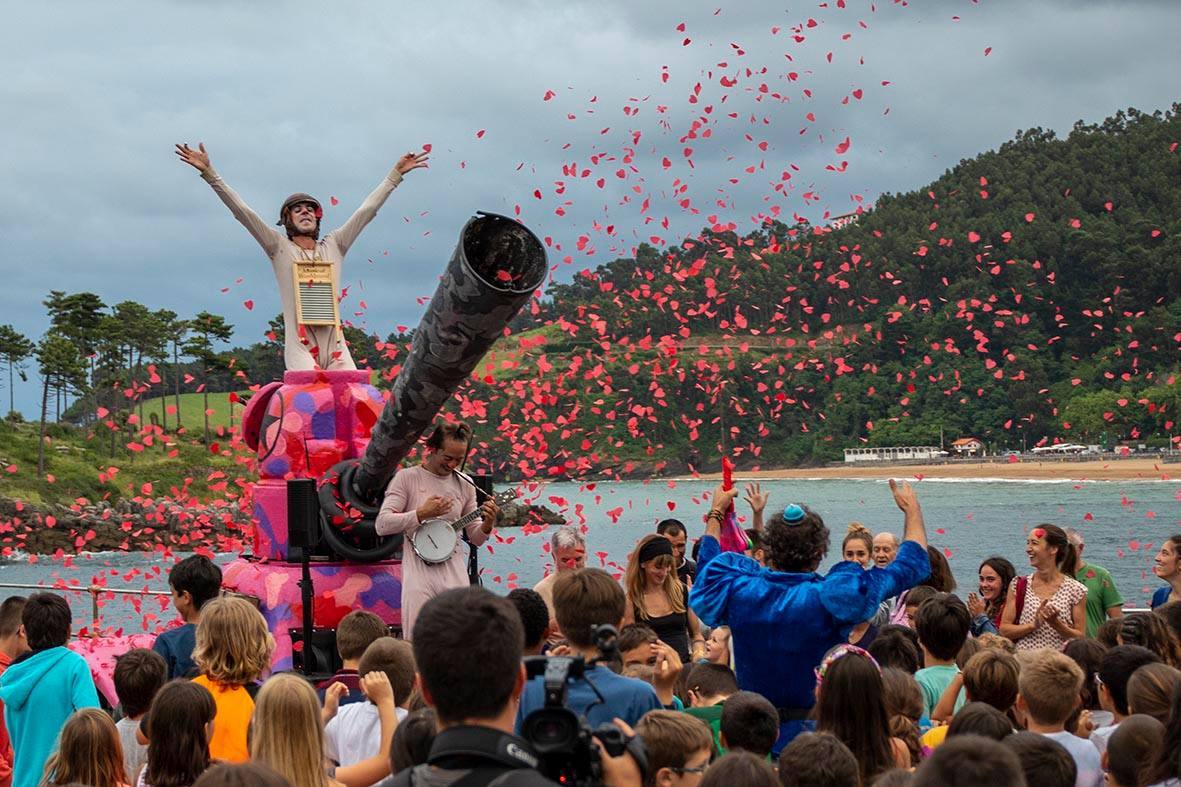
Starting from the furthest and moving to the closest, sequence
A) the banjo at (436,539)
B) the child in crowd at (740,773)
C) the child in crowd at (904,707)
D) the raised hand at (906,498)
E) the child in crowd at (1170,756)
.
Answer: the banjo at (436,539), the raised hand at (906,498), the child in crowd at (904,707), the child in crowd at (1170,756), the child in crowd at (740,773)

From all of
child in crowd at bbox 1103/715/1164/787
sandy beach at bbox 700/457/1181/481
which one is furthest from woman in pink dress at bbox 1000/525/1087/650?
sandy beach at bbox 700/457/1181/481

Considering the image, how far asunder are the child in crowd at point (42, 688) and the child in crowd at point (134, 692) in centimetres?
48

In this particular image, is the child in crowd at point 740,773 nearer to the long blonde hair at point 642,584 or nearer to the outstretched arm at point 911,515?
the outstretched arm at point 911,515

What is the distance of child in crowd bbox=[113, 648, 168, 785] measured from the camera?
5965 millimetres

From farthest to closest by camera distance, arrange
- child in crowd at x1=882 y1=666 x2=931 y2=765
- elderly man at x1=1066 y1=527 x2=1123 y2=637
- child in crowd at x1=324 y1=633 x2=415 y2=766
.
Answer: elderly man at x1=1066 y1=527 x2=1123 y2=637
child in crowd at x1=324 y1=633 x2=415 y2=766
child in crowd at x1=882 y1=666 x2=931 y2=765

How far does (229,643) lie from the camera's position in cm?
573

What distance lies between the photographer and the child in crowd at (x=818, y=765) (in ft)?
14.2

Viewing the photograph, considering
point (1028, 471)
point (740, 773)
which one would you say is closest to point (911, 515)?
point (740, 773)

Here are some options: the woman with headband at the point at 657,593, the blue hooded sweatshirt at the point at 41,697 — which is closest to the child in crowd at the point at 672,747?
the blue hooded sweatshirt at the point at 41,697

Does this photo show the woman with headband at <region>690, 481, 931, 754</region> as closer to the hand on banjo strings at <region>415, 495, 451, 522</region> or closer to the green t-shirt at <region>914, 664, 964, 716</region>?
the green t-shirt at <region>914, 664, 964, 716</region>

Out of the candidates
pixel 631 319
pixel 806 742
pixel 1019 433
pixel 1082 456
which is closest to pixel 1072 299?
pixel 1019 433

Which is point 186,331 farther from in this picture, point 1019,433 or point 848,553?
point 848,553

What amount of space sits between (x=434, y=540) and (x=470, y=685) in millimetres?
6066

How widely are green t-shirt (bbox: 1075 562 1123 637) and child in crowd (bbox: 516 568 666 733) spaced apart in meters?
4.16
